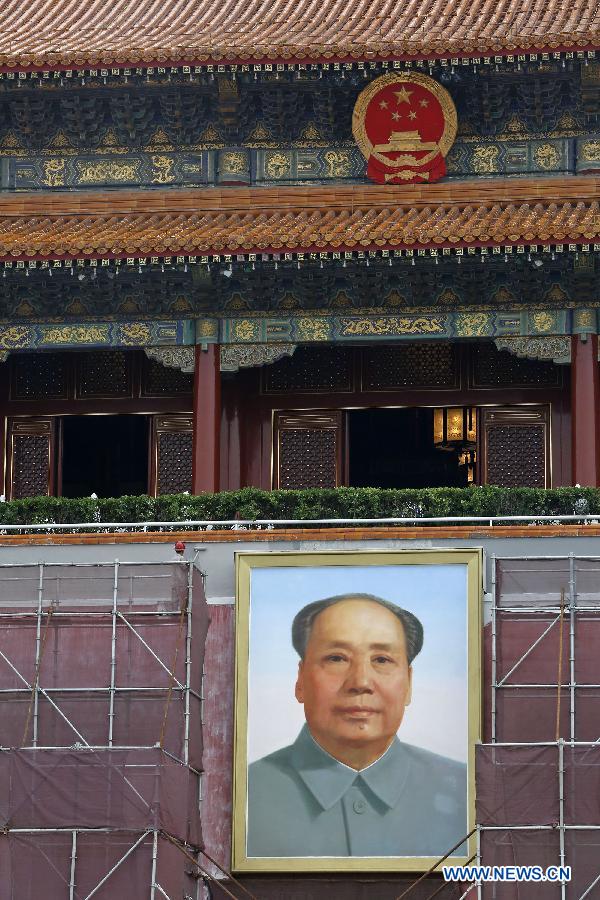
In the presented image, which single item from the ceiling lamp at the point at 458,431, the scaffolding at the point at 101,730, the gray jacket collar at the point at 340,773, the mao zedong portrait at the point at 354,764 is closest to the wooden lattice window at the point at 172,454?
the ceiling lamp at the point at 458,431

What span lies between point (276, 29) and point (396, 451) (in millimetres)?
6705

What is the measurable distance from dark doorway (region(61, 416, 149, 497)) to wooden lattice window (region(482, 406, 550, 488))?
210 inches

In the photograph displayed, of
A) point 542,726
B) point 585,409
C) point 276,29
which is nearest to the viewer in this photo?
point 542,726

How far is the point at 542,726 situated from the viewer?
25250 millimetres

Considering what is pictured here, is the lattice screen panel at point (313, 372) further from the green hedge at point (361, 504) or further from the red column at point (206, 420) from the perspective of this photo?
the green hedge at point (361, 504)

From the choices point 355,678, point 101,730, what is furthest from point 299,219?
point 101,730

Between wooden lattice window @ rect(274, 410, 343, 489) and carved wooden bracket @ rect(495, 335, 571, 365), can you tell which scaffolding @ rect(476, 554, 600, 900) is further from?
wooden lattice window @ rect(274, 410, 343, 489)

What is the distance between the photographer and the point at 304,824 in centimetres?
2584

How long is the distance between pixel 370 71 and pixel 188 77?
8.42 ft

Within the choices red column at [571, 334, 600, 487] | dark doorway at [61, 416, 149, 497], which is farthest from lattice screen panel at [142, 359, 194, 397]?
red column at [571, 334, 600, 487]

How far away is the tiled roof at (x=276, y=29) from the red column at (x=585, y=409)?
4.30 m

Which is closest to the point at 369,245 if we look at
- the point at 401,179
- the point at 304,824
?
the point at 401,179

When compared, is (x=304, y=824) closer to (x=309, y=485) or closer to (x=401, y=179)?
(x=309, y=485)

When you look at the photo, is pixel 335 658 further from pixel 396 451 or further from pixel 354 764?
pixel 396 451
